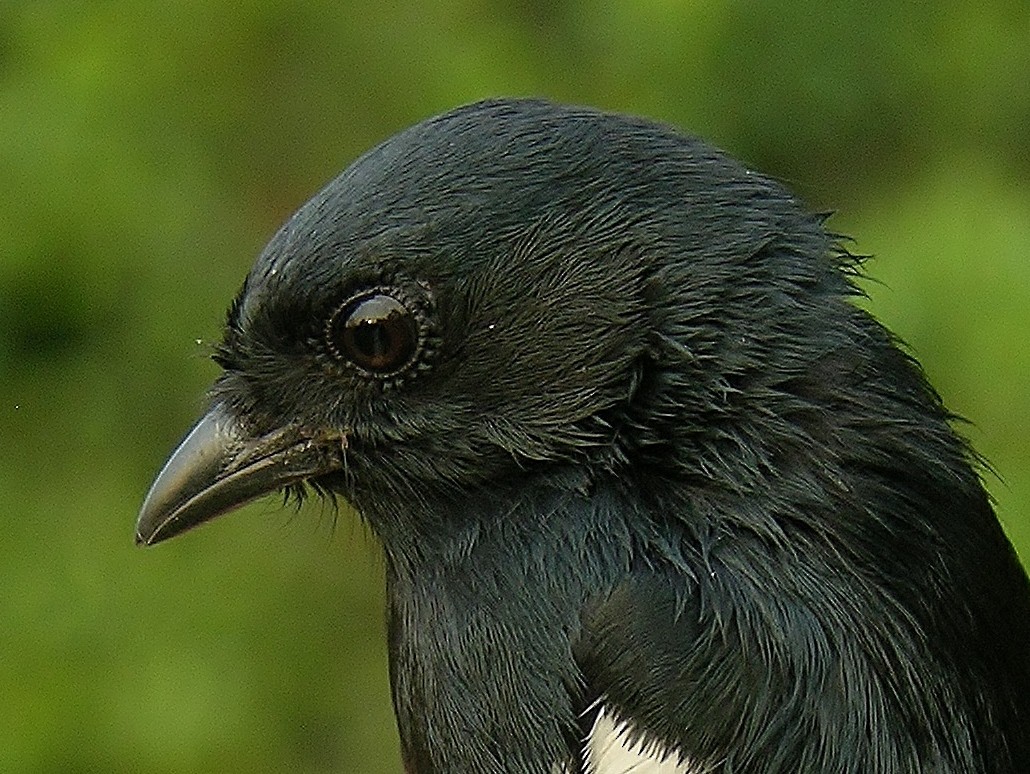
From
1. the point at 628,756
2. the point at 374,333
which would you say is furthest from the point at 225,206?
the point at 628,756

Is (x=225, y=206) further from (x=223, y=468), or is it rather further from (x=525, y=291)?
(x=525, y=291)

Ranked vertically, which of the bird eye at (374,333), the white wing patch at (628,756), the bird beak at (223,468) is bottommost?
the white wing patch at (628,756)

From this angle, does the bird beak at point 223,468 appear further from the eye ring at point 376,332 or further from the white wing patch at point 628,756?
the white wing patch at point 628,756

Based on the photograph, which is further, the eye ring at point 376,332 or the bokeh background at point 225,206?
the bokeh background at point 225,206

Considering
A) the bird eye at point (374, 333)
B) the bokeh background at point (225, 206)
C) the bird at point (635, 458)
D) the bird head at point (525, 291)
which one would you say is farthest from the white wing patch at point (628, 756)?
the bokeh background at point (225, 206)

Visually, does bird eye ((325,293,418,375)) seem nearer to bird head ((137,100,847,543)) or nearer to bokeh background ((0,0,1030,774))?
bird head ((137,100,847,543))

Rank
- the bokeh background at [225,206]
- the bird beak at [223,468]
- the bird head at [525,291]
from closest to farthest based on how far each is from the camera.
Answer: the bird head at [525,291] < the bird beak at [223,468] < the bokeh background at [225,206]

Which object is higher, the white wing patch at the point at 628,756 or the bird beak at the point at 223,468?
the bird beak at the point at 223,468

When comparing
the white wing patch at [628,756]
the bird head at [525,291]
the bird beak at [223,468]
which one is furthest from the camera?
the bird beak at [223,468]
